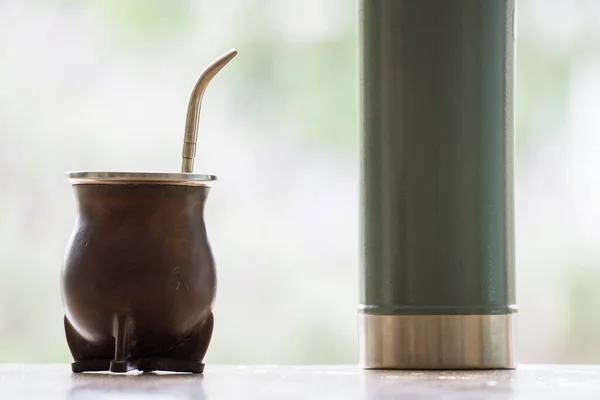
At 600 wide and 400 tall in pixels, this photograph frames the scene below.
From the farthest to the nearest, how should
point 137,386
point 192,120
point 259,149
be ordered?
point 259,149, point 192,120, point 137,386

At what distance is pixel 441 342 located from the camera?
0.98 meters

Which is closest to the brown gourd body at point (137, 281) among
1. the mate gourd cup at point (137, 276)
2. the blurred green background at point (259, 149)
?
the mate gourd cup at point (137, 276)

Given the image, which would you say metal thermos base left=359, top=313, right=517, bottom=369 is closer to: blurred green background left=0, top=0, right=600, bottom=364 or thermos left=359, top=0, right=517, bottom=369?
thermos left=359, top=0, right=517, bottom=369

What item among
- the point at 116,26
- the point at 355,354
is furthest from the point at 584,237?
the point at 116,26

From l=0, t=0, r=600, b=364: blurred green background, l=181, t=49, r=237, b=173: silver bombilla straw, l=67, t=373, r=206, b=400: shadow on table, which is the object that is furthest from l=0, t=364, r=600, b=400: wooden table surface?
l=0, t=0, r=600, b=364: blurred green background

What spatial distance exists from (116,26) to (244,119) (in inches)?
14.4

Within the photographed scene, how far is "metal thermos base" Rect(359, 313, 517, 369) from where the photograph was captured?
983 millimetres

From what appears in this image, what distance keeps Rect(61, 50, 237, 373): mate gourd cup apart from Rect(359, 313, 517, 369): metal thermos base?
0.61 ft

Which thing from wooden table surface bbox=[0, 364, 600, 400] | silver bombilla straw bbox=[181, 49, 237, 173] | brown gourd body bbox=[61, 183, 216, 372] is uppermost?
silver bombilla straw bbox=[181, 49, 237, 173]

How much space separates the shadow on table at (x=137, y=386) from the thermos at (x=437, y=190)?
231 mm

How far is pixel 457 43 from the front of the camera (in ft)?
3.37

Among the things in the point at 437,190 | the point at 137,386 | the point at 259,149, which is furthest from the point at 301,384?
the point at 259,149

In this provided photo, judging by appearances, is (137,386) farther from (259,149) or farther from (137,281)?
(259,149)

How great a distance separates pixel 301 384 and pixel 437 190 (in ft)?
0.90
